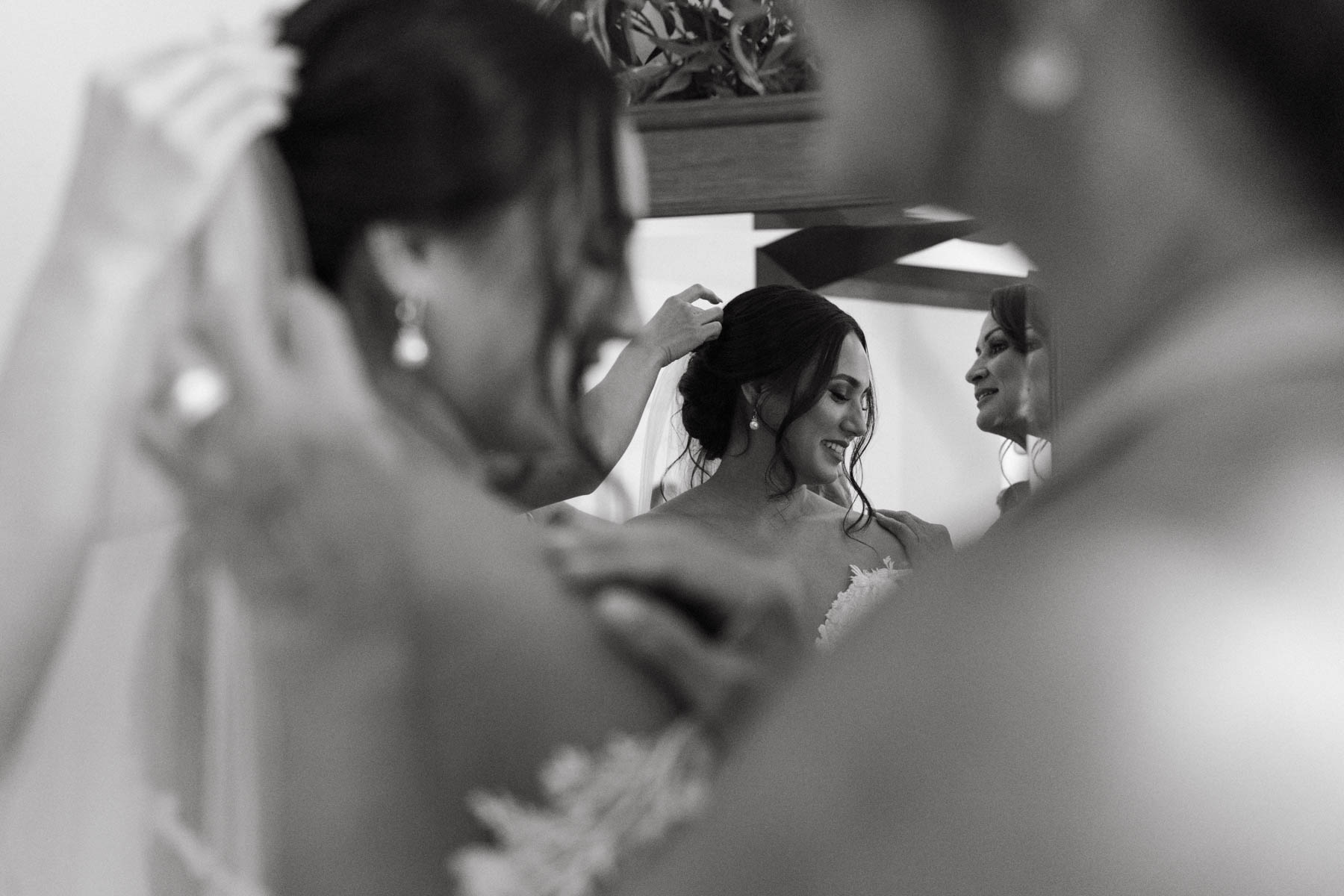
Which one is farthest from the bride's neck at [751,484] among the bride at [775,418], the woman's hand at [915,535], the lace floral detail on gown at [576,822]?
the lace floral detail on gown at [576,822]

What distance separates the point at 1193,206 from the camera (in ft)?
1.28

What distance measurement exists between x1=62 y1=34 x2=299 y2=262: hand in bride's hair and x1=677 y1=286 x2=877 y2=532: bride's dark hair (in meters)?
0.28

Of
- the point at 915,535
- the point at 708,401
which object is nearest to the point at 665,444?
the point at 708,401

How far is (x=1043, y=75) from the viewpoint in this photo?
40 centimetres

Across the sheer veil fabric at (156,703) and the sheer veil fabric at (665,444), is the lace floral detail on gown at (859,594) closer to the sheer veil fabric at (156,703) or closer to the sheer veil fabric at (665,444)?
the sheer veil fabric at (665,444)

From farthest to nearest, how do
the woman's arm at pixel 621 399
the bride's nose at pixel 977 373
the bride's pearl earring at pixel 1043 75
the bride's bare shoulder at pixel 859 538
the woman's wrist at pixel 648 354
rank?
the bride's nose at pixel 977 373
the bride's bare shoulder at pixel 859 538
the woman's wrist at pixel 648 354
the woman's arm at pixel 621 399
the bride's pearl earring at pixel 1043 75

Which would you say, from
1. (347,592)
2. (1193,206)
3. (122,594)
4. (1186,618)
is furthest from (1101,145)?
(122,594)

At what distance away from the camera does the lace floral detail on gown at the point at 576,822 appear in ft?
1.45

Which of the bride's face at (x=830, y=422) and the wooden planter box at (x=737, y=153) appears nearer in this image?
the bride's face at (x=830, y=422)

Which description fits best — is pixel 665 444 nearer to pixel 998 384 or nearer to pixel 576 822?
pixel 998 384

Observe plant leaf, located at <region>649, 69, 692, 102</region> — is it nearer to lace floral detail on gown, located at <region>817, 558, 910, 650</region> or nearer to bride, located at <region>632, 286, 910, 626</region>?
bride, located at <region>632, 286, 910, 626</region>

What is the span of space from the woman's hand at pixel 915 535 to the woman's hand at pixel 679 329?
21 centimetres

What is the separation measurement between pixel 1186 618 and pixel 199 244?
1.10ft

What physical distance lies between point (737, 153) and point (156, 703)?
0.57 metres
